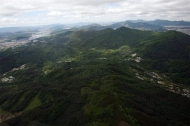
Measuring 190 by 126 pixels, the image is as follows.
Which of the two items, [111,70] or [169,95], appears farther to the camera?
[111,70]

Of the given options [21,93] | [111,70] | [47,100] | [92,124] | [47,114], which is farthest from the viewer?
[111,70]

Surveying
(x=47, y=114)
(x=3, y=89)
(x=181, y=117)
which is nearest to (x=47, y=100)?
(x=47, y=114)

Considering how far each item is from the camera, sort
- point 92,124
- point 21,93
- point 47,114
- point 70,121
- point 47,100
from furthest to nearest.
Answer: point 21,93
point 47,100
point 47,114
point 70,121
point 92,124

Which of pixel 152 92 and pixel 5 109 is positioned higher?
pixel 152 92

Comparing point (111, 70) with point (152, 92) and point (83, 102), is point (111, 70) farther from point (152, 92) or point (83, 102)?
point (83, 102)

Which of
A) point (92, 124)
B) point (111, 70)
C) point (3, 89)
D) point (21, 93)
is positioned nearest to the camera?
point (92, 124)

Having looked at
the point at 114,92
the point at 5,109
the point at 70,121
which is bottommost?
the point at 5,109

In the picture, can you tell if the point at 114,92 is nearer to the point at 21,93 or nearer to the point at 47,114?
the point at 47,114

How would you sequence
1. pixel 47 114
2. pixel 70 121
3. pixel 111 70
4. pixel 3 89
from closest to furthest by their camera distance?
pixel 70 121
pixel 47 114
pixel 3 89
pixel 111 70

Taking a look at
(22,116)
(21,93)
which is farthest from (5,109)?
(22,116)
